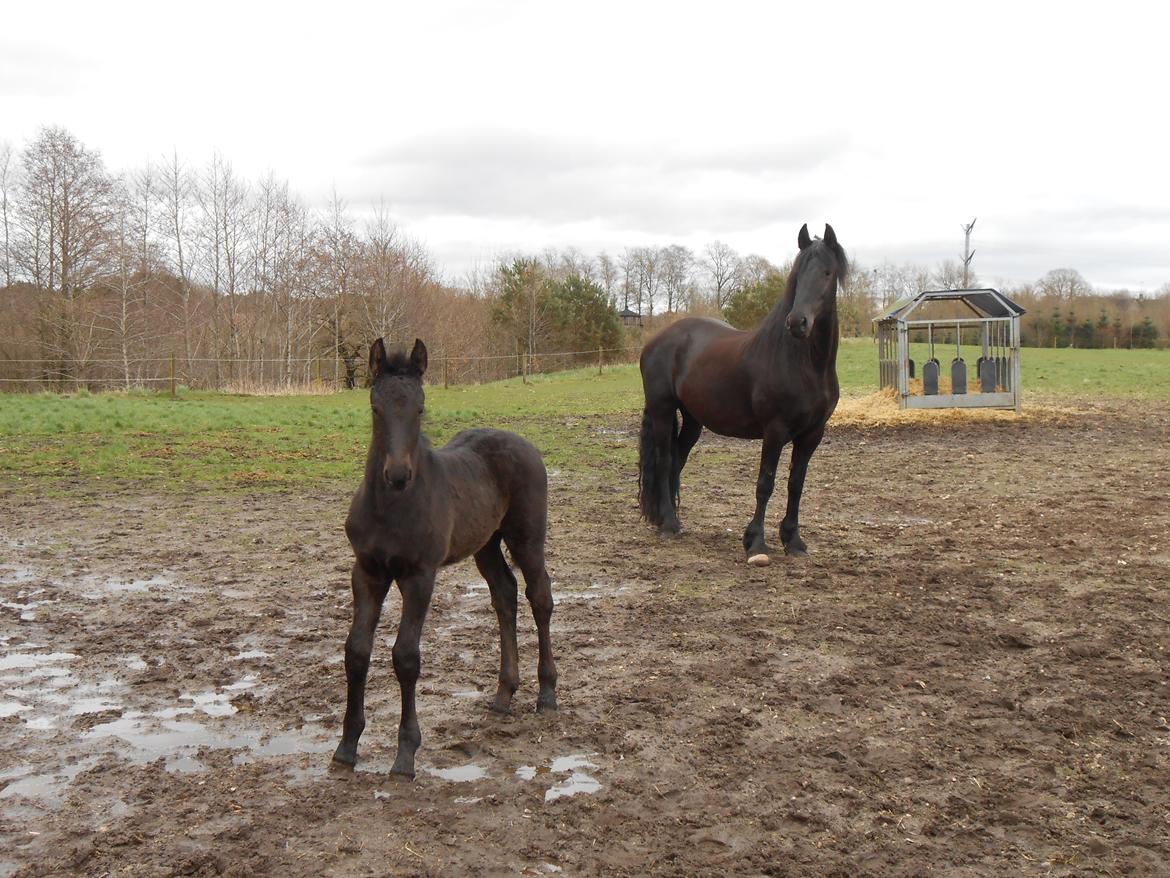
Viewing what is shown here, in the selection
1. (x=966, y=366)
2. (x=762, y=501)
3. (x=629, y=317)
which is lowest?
(x=762, y=501)

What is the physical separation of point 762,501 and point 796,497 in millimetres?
308

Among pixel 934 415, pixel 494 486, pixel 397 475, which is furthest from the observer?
pixel 934 415

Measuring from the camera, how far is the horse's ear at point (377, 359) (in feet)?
12.3

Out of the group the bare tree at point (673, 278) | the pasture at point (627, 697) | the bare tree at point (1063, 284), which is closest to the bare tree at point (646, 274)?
the bare tree at point (673, 278)

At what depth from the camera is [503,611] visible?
4664mm

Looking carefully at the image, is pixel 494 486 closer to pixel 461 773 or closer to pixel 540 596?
pixel 540 596

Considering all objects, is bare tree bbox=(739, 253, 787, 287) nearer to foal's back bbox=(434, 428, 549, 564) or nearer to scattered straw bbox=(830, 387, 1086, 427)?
scattered straw bbox=(830, 387, 1086, 427)

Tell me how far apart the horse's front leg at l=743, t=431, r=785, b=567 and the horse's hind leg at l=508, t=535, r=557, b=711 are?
3211 mm

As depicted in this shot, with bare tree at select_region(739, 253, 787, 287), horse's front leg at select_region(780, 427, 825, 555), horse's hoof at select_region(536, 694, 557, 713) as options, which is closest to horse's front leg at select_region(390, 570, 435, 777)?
horse's hoof at select_region(536, 694, 557, 713)

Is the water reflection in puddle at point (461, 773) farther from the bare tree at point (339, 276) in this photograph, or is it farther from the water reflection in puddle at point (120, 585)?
the bare tree at point (339, 276)

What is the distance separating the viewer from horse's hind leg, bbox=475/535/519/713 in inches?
180

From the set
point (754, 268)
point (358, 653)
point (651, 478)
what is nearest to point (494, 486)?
point (358, 653)

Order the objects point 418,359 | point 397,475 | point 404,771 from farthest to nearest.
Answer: point 418,359
point 404,771
point 397,475

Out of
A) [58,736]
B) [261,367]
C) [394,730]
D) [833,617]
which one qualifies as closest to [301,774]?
[394,730]
